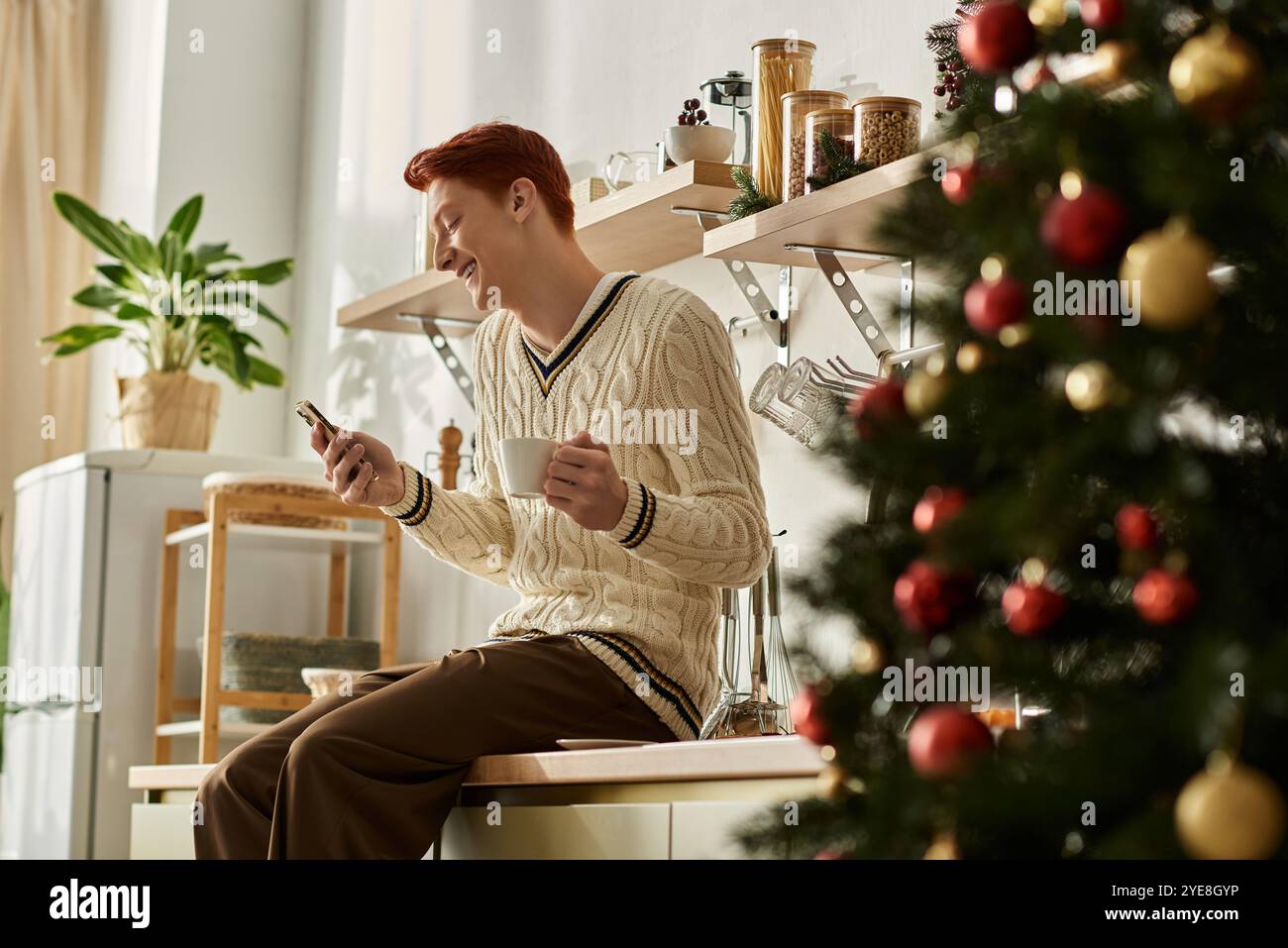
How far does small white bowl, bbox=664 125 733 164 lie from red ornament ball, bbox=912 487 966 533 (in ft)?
5.21

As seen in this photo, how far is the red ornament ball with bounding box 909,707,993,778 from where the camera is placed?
0.70 metres

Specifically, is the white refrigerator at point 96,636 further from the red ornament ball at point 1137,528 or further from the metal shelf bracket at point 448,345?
the red ornament ball at point 1137,528

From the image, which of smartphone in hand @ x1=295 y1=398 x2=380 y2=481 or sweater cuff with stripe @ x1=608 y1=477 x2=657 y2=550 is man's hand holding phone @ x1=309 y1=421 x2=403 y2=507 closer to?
smartphone in hand @ x1=295 y1=398 x2=380 y2=481

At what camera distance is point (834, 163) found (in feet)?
6.52

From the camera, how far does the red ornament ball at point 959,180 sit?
2.57 ft

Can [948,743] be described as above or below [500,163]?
below

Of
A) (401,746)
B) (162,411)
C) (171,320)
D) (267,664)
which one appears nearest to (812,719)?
(401,746)

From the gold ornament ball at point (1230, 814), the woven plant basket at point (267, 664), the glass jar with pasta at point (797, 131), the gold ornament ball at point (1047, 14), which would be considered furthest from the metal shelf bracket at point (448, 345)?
the gold ornament ball at point (1230, 814)

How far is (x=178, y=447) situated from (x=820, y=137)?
217 centimetres

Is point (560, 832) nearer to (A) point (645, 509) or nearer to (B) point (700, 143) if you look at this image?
(A) point (645, 509)

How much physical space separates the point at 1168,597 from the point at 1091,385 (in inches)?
3.7

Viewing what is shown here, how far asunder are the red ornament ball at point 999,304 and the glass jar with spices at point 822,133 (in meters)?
1.29

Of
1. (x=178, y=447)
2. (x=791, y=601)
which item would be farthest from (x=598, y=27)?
(x=791, y=601)
